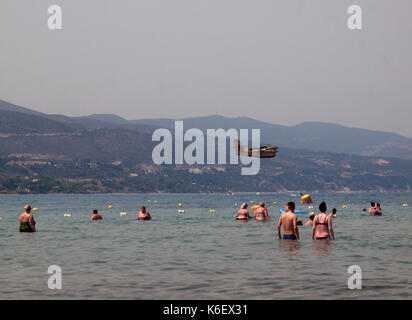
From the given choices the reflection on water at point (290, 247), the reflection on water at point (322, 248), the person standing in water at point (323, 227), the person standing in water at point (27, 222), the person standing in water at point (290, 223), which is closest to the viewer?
the reflection on water at point (322, 248)

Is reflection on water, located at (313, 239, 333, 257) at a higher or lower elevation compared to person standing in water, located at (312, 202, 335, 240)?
lower

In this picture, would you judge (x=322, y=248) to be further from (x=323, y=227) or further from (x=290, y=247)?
(x=290, y=247)

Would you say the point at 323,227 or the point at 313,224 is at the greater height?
the point at 313,224

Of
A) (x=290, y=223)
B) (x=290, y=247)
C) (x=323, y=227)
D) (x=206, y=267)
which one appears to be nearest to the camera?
(x=206, y=267)

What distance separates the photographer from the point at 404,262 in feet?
77.6

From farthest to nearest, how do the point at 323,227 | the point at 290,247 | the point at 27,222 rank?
the point at 27,222, the point at 323,227, the point at 290,247

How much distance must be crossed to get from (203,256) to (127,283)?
801 cm

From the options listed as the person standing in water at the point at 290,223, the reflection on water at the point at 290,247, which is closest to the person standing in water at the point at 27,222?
the reflection on water at the point at 290,247

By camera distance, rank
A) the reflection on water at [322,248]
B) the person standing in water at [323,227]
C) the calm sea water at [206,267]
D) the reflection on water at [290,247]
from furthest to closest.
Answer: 1. the person standing in water at [323,227]
2. the reflection on water at [290,247]
3. the reflection on water at [322,248]
4. the calm sea water at [206,267]

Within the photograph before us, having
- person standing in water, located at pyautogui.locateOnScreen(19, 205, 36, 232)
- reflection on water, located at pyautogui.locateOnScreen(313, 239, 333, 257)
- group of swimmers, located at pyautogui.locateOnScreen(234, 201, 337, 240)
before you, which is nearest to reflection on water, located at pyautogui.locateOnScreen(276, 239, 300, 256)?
group of swimmers, located at pyautogui.locateOnScreen(234, 201, 337, 240)

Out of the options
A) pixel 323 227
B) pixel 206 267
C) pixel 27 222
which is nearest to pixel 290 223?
pixel 323 227

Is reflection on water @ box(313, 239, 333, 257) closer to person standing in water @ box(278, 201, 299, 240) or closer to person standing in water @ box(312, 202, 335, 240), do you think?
person standing in water @ box(312, 202, 335, 240)

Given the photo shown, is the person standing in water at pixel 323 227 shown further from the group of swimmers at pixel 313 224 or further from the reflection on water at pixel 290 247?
the reflection on water at pixel 290 247
